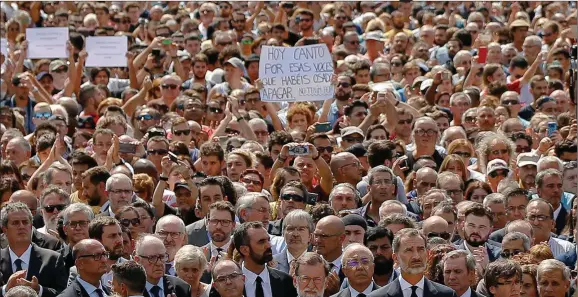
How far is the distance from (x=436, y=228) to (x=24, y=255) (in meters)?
3.02

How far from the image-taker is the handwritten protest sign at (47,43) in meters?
19.5

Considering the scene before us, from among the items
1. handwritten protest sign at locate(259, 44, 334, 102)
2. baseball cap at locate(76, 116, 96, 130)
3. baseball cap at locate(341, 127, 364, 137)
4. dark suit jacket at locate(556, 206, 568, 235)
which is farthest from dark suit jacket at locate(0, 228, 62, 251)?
baseball cap at locate(76, 116, 96, 130)

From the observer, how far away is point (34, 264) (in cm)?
1188

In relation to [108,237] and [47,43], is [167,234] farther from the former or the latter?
[47,43]

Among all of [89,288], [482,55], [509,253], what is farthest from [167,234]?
[482,55]

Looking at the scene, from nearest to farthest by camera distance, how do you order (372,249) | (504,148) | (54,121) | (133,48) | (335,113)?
1. (372,249)
2. (504,148)
3. (54,121)
4. (335,113)
5. (133,48)

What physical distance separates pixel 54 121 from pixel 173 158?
7.25 feet

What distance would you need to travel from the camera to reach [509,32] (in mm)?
21047

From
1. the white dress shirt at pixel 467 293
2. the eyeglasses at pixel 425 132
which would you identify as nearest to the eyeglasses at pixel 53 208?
the white dress shirt at pixel 467 293

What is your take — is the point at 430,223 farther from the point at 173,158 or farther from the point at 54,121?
Result: the point at 54,121

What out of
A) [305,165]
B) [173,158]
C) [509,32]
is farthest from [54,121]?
[509,32]

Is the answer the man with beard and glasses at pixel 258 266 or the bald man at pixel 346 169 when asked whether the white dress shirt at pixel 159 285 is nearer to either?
the man with beard and glasses at pixel 258 266

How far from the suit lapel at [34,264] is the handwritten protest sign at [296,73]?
5185mm

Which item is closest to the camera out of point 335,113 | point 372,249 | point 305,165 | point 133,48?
point 372,249
